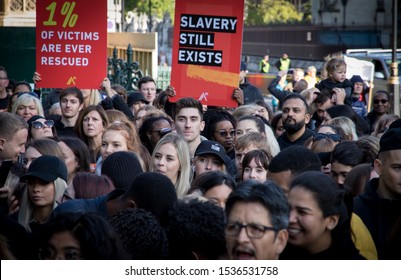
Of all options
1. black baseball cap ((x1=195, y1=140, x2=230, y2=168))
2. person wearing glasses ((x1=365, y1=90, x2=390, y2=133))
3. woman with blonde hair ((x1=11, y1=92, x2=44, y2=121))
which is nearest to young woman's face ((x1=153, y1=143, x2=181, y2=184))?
black baseball cap ((x1=195, y1=140, x2=230, y2=168))

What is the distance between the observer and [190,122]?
10.5 metres

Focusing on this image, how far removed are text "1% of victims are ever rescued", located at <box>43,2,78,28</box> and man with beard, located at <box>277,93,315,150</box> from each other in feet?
9.31

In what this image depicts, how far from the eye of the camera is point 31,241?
19.3ft

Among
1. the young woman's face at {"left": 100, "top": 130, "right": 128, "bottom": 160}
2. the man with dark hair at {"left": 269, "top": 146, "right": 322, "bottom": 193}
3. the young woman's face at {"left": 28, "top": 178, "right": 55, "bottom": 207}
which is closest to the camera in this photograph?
the man with dark hair at {"left": 269, "top": 146, "right": 322, "bottom": 193}

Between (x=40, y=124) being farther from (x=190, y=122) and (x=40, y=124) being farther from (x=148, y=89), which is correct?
(x=148, y=89)

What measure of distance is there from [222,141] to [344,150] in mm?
2754

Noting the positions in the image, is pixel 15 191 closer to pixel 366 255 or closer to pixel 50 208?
pixel 50 208

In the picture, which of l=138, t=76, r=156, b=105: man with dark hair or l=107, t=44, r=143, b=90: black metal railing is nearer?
l=138, t=76, r=156, b=105: man with dark hair

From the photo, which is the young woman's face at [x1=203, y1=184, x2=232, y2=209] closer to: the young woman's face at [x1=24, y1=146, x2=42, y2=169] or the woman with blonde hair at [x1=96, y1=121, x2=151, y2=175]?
the young woman's face at [x1=24, y1=146, x2=42, y2=169]

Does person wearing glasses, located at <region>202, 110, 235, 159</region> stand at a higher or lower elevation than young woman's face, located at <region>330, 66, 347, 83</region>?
lower

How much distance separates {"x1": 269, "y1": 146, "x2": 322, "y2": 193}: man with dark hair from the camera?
7098 millimetres

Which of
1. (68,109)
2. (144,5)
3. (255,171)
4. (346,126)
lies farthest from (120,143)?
(144,5)

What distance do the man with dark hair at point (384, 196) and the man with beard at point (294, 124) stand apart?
170 inches

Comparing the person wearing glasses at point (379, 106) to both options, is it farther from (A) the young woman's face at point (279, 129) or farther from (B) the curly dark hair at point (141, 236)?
(B) the curly dark hair at point (141, 236)
